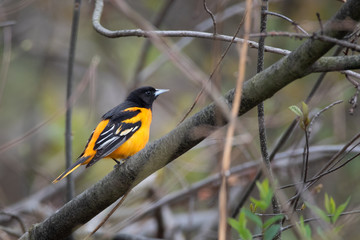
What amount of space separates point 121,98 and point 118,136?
491 centimetres

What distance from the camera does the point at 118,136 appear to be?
437 cm

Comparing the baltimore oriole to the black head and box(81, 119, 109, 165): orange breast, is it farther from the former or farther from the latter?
the black head

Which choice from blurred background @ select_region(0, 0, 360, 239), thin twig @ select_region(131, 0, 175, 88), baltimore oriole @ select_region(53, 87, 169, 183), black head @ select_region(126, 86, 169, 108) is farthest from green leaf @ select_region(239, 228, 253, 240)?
thin twig @ select_region(131, 0, 175, 88)

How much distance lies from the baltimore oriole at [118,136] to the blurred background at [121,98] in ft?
2.38

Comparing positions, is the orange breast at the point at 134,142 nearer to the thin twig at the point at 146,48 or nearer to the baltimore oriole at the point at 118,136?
the baltimore oriole at the point at 118,136

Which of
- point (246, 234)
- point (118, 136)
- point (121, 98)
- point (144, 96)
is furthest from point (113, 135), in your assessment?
point (121, 98)

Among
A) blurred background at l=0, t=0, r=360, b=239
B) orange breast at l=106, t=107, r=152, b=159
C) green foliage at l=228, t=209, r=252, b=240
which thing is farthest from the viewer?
blurred background at l=0, t=0, r=360, b=239

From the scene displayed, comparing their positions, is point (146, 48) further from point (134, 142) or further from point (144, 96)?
point (134, 142)

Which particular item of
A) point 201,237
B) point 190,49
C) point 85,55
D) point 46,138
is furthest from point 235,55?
point 201,237

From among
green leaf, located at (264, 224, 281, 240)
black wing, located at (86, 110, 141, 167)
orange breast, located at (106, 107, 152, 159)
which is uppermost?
black wing, located at (86, 110, 141, 167)

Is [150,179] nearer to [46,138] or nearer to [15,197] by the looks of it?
[46,138]

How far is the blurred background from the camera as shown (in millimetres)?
5770

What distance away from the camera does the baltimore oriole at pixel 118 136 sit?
4.24 meters

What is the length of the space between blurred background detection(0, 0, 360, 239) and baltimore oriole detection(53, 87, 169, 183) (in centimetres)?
73
